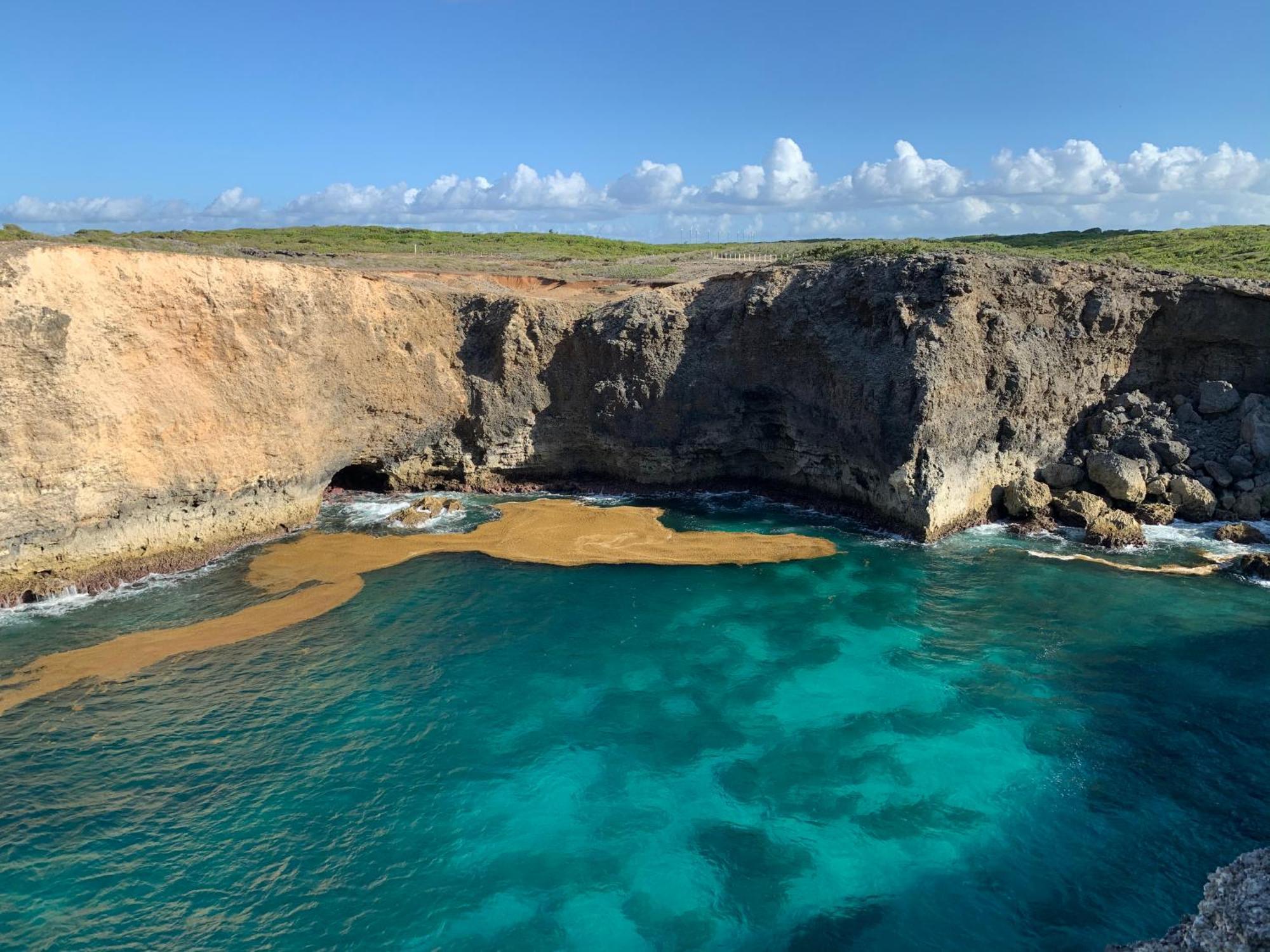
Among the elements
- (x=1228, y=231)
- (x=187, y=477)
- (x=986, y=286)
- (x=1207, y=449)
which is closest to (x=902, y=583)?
(x=986, y=286)

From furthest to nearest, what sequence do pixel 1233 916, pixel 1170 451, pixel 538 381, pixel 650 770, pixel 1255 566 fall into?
pixel 538 381 < pixel 1170 451 < pixel 1255 566 < pixel 650 770 < pixel 1233 916

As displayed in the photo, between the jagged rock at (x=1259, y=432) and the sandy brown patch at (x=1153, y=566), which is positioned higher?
the jagged rock at (x=1259, y=432)

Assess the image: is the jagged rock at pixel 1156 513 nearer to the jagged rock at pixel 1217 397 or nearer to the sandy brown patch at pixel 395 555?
the jagged rock at pixel 1217 397

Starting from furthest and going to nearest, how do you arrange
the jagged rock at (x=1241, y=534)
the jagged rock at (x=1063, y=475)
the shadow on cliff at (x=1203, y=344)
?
the jagged rock at (x=1063, y=475) → the shadow on cliff at (x=1203, y=344) → the jagged rock at (x=1241, y=534)

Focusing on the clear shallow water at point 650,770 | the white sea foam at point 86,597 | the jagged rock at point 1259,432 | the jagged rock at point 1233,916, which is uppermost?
the jagged rock at point 1259,432

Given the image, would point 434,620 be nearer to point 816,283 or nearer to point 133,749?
point 133,749

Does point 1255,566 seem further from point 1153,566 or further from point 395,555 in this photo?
point 395,555

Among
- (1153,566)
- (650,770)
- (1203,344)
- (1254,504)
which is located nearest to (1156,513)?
(1254,504)

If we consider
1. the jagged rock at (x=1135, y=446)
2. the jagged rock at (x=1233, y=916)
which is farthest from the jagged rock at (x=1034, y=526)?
the jagged rock at (x=1233, y=916)
